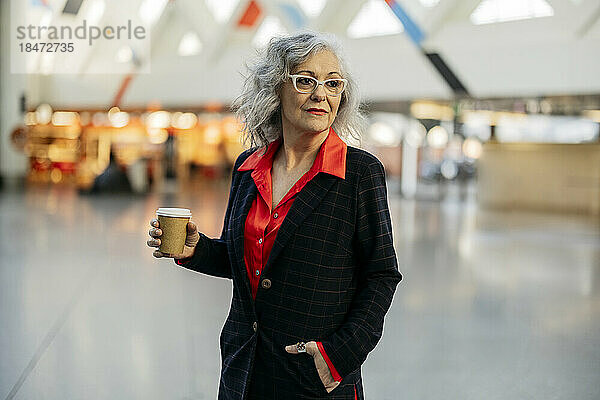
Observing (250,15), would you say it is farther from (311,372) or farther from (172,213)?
(311,372)

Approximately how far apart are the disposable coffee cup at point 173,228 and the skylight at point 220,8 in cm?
1851

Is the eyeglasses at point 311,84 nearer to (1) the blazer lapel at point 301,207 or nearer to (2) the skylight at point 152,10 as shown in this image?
(1) the blazer lapel at point 301,207

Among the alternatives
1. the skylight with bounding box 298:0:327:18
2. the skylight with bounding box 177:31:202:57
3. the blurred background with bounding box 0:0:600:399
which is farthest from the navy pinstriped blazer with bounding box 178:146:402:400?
the skylight with bounding box 177:31:202:57

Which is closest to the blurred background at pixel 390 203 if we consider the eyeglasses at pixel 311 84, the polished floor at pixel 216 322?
the polished floor at pixel 216 322

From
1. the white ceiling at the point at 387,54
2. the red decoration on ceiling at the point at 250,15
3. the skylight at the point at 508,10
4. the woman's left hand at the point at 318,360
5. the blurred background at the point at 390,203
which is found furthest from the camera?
the red decoration on ceiling at the point at 250,15

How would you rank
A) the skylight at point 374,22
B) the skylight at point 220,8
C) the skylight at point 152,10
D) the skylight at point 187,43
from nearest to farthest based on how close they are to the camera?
the skylight at point 374,22
the skylight at point 220,8
the skylight at point 152,10
the skylight at point 187,43

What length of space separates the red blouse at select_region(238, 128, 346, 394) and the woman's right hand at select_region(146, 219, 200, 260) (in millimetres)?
188

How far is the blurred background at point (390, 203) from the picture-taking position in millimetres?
4180

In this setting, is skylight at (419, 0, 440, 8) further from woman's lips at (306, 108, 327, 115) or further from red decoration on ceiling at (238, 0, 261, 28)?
woman's lips at (306, 108, 327, 115)

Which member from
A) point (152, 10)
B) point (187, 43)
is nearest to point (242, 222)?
point (152, 10)

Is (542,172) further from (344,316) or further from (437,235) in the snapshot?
(344,316)

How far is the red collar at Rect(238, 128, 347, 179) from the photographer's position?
178cm

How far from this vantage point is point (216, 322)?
508 cm

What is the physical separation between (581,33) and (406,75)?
4.03 metres
